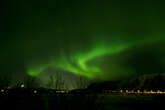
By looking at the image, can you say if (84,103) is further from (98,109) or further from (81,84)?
(81,84)

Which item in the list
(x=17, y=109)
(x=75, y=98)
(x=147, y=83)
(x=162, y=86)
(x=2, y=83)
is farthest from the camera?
(x=147, y=83)

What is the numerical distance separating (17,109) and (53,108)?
2.78 meters

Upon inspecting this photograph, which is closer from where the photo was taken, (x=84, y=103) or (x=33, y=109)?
Answer: (x=84, y=103)

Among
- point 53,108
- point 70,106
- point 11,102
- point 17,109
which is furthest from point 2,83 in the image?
point 70,106

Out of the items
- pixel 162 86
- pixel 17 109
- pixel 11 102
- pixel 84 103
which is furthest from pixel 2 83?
pixel 162 86

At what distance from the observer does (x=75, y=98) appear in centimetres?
888

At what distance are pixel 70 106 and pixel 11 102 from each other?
16.3 ft

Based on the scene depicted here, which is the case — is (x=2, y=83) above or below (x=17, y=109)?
above

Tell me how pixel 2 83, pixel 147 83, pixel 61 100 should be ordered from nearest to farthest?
1. pixel 61 100
2. pixel 2 83
3. pixel 147 83

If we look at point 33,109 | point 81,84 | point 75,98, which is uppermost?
point 81,84

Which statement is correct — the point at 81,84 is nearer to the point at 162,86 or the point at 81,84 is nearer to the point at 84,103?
the point at 84,103

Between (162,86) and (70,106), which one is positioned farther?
(162,86)

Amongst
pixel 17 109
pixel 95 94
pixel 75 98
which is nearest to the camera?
pixel 95 94

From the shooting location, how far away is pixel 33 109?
1166 centimetres
